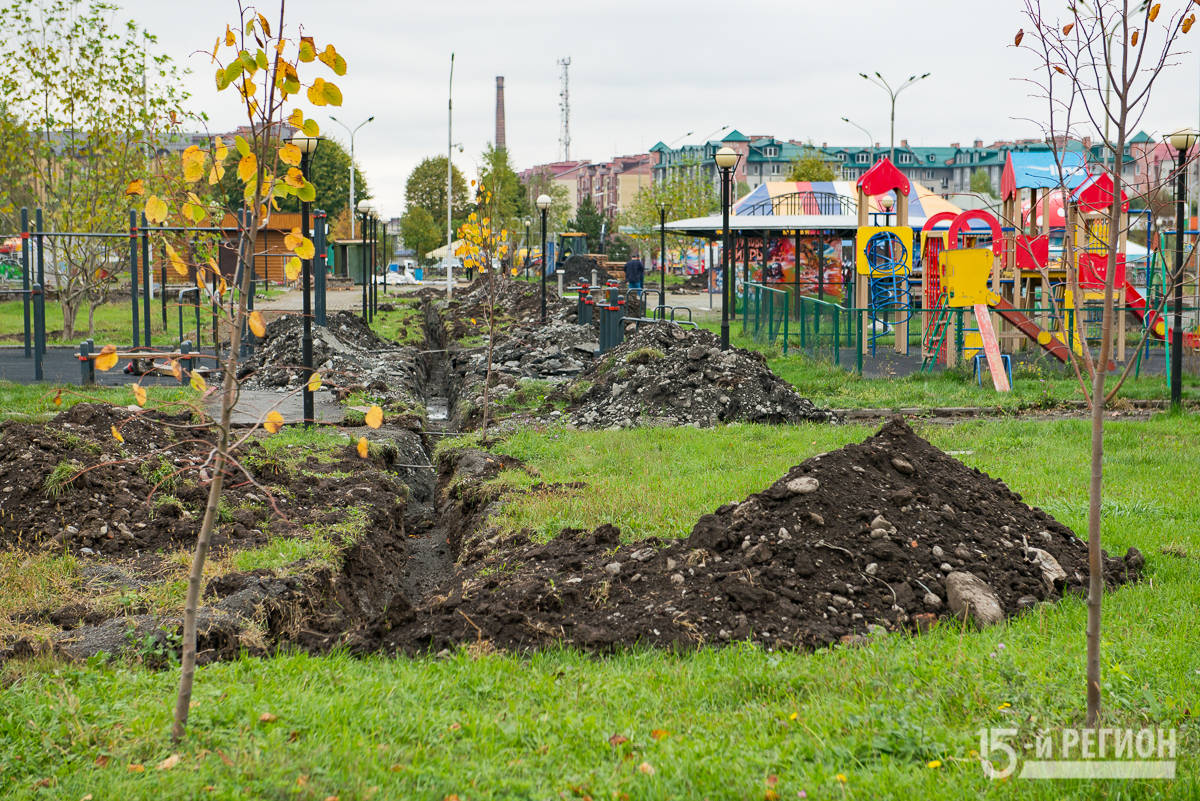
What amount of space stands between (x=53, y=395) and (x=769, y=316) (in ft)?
49.0

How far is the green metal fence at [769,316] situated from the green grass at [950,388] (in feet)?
9.50

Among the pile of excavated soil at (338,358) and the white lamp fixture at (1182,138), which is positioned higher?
the white lamp fixture at (1182,138)

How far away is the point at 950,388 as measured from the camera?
1495cm

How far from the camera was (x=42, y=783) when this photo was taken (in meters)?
3.41

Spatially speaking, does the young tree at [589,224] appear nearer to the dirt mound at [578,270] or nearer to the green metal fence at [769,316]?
the dirt mound at [578,270]

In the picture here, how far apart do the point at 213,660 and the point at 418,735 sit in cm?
167

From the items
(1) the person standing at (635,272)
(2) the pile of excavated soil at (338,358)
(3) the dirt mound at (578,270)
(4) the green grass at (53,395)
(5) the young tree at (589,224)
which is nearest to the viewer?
(4) the green grass at (53,395)

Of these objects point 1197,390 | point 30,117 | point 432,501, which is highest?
point 30,117

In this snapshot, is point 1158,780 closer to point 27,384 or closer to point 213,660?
point 213,660

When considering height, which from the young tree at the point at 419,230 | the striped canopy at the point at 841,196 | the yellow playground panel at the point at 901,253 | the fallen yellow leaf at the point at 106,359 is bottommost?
the fallen yellow leaf at the point at 106,359

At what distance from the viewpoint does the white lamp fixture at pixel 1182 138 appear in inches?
481

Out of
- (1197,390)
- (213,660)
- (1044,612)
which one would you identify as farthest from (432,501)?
(1197,390)

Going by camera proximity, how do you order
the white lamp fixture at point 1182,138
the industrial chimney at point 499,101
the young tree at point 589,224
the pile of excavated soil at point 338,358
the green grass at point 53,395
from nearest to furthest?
the green grass at point 53,395, the white lamp fixture at point 1182,138, the pile of excavated soil at point 338,358, the young tree at point 589,224, the industrial chimney at point 499,101

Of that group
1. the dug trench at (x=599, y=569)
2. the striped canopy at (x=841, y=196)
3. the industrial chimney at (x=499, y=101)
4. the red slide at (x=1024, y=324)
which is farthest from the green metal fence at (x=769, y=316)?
the industrial chimney at (x=499, y=101)
